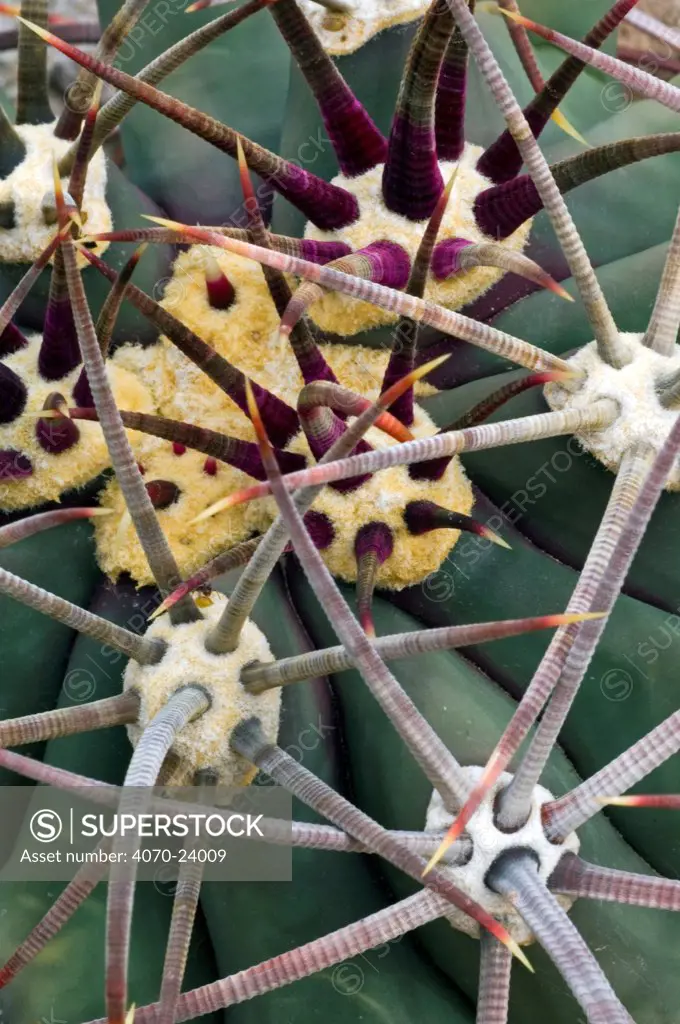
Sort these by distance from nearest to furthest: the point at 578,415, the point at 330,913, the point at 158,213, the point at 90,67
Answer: the point at 90,67, the point at 578,415, the point at 330,913, the point at 158,213

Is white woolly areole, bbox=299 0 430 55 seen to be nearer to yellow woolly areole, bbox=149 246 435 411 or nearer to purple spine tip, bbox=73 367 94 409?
yellow woolly areole, bbox=149 246 435 411

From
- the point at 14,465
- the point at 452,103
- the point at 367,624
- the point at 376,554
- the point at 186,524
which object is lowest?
the point at 367,624

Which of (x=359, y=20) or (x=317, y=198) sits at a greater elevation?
(x=359, y=20)

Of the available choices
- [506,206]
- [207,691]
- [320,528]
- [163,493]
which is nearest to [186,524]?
[163,493]

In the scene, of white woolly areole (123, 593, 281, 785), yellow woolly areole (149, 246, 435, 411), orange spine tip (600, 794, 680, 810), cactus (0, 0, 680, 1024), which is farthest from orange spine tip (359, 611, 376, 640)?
yellow woolly areole (149, 246, 435, 411)

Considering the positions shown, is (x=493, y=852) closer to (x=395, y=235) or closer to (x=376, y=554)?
(x=376, y=554)

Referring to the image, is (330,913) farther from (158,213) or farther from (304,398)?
(158,213)

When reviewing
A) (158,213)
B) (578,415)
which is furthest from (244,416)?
(578,415)
